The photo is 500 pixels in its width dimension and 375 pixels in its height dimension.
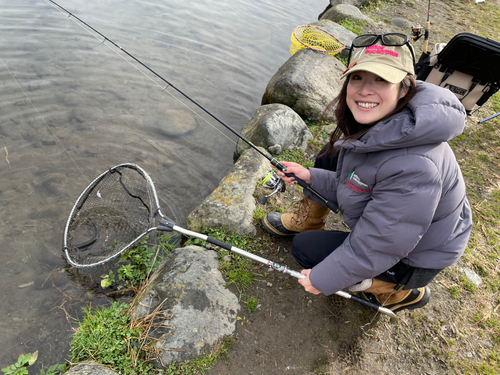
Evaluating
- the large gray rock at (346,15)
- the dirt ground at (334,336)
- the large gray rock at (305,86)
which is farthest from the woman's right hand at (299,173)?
the large gray rock at (346,15)

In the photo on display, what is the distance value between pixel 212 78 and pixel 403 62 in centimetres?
661

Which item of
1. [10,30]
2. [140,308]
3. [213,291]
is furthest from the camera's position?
[10,30]

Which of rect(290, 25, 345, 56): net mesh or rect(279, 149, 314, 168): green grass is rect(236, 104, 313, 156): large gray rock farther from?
rect(290, 25, 345, 56): net mesh

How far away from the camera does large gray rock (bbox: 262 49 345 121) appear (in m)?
6.18

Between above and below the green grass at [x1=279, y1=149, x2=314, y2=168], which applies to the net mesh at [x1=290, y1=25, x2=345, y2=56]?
above

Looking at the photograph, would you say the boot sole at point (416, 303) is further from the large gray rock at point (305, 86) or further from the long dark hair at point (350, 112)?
the large gray rock at point (305, 86)

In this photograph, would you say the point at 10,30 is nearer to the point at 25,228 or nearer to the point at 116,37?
the point at 116,37

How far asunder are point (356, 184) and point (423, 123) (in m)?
0.70

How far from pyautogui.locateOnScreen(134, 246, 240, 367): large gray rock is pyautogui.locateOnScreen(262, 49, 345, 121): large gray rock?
13.3ft

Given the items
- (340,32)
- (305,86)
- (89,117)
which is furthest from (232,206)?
(340,32)

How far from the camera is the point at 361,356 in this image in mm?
2912

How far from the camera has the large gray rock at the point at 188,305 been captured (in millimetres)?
2693

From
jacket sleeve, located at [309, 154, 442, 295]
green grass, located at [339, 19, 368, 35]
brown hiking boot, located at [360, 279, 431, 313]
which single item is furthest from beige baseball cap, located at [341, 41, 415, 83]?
green grass, located at [339, 19, 368, 35]

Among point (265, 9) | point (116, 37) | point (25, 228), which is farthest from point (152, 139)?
point (265, 9)
